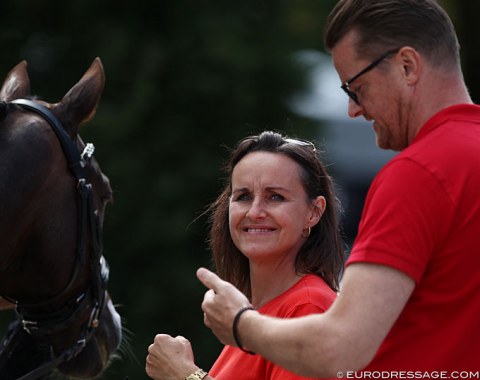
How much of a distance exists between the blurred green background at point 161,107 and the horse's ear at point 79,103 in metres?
3.35

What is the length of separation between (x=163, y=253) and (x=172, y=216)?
0.30 meters

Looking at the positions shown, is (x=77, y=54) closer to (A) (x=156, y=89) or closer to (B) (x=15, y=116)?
(A) (x=156, y=89)

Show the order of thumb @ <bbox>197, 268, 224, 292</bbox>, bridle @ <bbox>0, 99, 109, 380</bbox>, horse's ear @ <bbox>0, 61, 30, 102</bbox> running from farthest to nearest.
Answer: horse's ear @ <bbox>0, 61, 30, 102</bbox> → bridle @ <bbox>0, 99, 109, 380</bbox> → thumb @ <bbox>197, 268, 224, 292</bbox>

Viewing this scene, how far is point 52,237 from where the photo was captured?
3.36 m

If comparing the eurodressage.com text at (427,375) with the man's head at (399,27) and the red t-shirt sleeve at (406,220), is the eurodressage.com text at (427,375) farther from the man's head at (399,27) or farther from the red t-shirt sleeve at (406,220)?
the man's head at (399,27)

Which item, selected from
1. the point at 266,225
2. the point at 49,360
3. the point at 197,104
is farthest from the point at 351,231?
the point at 266,225

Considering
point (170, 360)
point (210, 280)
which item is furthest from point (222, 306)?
point (170, 360)

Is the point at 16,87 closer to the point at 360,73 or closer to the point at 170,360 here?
the point at 170,360

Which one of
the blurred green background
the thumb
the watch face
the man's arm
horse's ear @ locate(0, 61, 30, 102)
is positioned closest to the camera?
the man's arm

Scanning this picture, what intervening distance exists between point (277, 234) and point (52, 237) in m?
0.96

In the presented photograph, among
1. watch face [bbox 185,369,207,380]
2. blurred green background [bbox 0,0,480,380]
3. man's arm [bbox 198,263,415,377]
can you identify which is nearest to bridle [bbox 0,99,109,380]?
watch face [bbox 185,369,207,380]

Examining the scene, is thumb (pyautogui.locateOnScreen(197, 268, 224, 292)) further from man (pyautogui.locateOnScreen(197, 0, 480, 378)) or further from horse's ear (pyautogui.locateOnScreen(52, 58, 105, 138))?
horse's ear (pyautogui.locateOnScreen(52, 58, 105, 138))

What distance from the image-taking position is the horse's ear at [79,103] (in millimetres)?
3461

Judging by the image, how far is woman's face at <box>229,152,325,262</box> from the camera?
9.21ft
